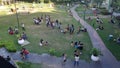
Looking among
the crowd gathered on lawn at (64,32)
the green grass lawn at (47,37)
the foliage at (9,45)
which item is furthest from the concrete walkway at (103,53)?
the foliage at (9,45)

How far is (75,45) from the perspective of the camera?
31531 mm

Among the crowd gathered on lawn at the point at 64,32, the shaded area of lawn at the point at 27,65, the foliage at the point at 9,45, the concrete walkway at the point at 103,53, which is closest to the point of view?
the shaded area of lawn at the point at 27,65

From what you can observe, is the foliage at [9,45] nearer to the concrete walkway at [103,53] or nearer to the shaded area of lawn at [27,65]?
the shaded area of lawn at [27,65]

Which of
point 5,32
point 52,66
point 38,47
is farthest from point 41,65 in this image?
point 5,32

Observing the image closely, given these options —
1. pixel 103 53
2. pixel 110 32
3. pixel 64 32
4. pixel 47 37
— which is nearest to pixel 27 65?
pixel 103 53

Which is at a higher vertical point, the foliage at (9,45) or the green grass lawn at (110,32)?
the foliage at (9,45)

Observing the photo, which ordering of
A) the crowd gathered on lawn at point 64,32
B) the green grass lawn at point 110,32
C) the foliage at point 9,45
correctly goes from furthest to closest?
the green grass lawn at point 110,32
the foliage at point 9,45
the crowd gathered on lawn at point 64,32

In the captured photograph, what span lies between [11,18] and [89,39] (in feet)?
66.2

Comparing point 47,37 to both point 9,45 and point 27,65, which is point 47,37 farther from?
point 27,65

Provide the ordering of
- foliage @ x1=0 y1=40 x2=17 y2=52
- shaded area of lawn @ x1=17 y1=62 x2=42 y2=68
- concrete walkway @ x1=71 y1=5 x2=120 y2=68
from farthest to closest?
foliage @ x1=0 y1=40 x2=17 y2=52
concrete walkway @ x1=71 y1=5 x2=120 y2=68
shaded area of lawn @ x1=17 y1=62 x2=42 y2=68

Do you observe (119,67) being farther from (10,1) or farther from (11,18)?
(10,1)

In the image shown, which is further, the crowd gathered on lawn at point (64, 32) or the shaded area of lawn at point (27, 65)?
the crowd gathered on lawn at point (64, 32)

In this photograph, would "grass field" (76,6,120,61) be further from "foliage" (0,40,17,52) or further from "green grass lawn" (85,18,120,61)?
"foliage" (0,40,17,52)

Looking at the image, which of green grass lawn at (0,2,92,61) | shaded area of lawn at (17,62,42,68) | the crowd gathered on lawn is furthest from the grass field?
shaded area of lawn at (17,62,42,68)
